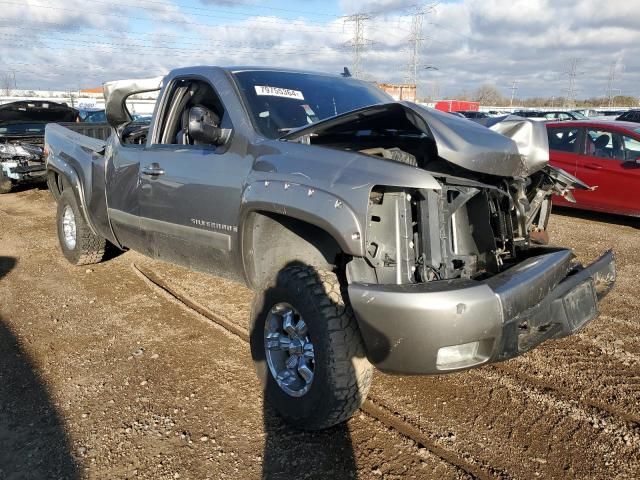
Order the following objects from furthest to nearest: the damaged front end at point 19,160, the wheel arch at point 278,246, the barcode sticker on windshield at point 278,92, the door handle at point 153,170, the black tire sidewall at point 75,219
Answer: the damaged front end at point 19,160, the black tire sidewall at point 75,219, the door handle at point 153,170, the barcode sticker on windshield at point 278,92, the wheel arch at point 278,246

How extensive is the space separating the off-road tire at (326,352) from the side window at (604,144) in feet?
22.5

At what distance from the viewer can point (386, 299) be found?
239 cm

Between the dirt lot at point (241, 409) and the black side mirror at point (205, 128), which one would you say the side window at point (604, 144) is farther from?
the black side mirror at point (205, 128)

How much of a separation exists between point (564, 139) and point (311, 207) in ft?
24.4

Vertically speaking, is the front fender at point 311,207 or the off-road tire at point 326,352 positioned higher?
the front fender at point 311,207

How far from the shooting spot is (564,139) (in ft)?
28.6

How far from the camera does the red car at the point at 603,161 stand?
764 cm

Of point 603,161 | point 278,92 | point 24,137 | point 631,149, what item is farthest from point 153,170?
point 24,137

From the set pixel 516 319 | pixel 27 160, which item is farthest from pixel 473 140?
pixel 27 160

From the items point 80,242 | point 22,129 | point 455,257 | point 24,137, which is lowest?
point 80,242

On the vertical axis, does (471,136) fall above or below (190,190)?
above

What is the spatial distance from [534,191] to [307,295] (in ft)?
5.99

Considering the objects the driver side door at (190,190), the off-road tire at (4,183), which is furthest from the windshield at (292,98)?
the off-road tire at (4,183)

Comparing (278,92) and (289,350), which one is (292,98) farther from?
(289,350)
